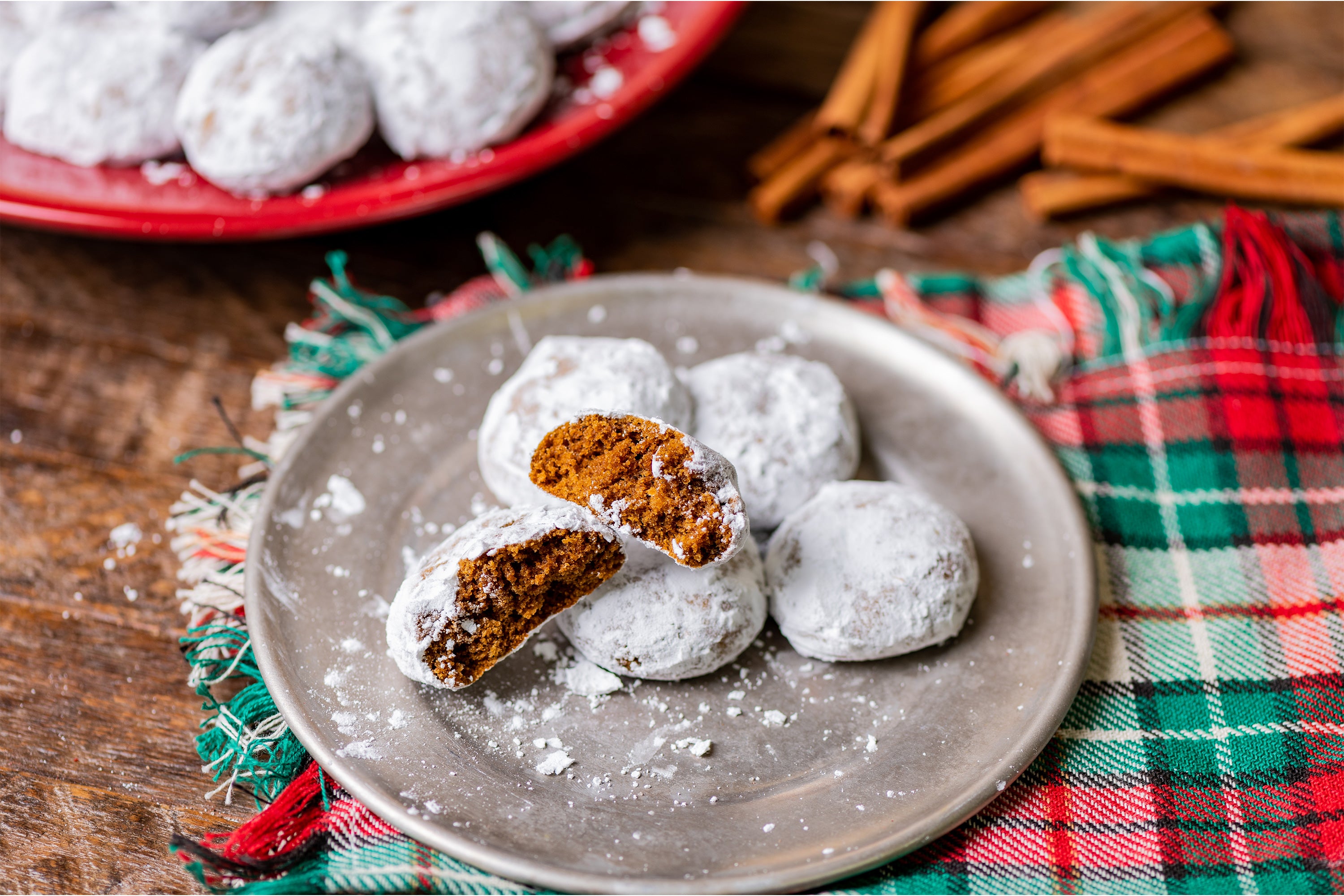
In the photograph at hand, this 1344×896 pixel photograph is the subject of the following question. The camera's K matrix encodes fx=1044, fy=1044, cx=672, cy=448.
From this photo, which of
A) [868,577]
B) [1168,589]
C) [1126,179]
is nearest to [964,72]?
[1126,179]

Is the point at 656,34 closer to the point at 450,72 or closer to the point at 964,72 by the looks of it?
the point at 450,72

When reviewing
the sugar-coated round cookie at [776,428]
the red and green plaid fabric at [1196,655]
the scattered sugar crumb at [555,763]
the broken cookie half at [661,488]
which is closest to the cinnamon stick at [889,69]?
the red and green plaid fabric at [1196,655]

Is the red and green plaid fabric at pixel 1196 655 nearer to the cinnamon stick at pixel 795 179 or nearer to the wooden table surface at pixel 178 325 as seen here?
the wooden table surface at pixel 178 325

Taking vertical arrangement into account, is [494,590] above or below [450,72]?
below

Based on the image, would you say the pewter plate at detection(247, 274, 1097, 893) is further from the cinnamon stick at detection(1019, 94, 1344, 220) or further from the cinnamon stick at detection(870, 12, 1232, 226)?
the cinnamon stick at detection(1019, 94, 1344, 220)

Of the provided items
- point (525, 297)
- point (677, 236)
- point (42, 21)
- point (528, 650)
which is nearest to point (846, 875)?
point (528, 650)
